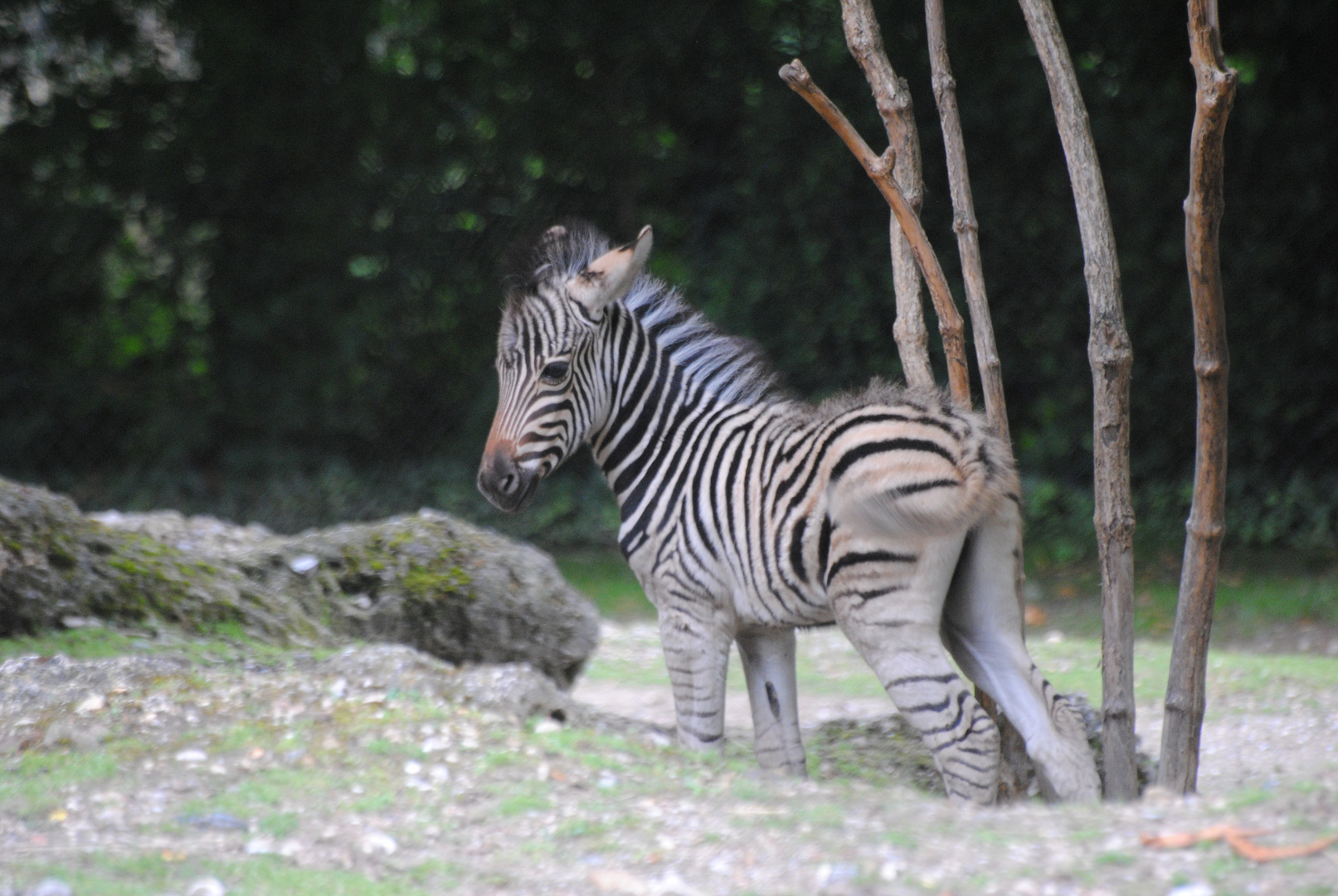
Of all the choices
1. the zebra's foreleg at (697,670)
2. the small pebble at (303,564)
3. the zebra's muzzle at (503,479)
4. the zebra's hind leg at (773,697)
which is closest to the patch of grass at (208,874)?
the zebra's foreleg at (697,670)

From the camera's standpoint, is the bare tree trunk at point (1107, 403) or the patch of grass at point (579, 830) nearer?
the patch of grass at point (579, 830)

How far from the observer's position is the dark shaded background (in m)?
9.84

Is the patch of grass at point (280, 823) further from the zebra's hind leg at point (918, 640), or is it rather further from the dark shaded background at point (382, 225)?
the dark shaded background at point (382, 225)

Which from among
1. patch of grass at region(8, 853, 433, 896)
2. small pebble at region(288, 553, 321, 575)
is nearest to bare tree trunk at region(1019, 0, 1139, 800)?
patch of grass at region(8, 853, 433, 896)

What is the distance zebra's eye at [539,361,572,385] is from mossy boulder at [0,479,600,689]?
1.68m

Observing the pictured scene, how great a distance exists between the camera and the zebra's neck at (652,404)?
4.38 metres

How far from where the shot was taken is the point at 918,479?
11.9 ft

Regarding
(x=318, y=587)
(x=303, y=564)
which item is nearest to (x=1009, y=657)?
(x=318, y=587)

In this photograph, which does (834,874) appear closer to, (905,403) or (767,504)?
(767,504)

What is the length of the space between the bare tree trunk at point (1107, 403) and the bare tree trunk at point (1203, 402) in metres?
0.16

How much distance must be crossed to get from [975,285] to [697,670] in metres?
1.68

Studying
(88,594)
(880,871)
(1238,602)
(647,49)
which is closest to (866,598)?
(880,871)

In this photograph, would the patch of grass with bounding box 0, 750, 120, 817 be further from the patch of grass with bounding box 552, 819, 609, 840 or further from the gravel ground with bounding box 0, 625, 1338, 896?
the patch of grass with bounding box 552, 819, 609, 840

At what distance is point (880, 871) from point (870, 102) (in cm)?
774
